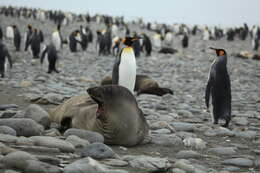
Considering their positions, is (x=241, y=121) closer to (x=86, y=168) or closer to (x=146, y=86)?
(x=146, y=86)

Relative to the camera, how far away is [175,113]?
6609mm

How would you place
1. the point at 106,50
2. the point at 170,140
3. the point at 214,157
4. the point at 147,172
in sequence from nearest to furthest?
1. the point at 147,172
2. the point at 214,157
3. the point at 170,140
4. the point at 106,50

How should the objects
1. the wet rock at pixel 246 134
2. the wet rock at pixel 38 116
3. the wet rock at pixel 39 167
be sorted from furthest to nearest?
the wet rock at pixel 246 134, the wet rock at pixel 38 116, the wet rock at pixel 39 167

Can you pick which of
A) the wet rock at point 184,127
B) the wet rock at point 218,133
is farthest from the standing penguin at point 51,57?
the wet rock at point 218,133

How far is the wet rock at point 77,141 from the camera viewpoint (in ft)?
11.6

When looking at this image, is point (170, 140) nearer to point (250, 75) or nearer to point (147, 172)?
point (147, 172)

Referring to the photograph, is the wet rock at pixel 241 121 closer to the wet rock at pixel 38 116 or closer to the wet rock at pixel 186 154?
the wet rock at pixel 186 154

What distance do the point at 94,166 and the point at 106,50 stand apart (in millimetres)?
22048

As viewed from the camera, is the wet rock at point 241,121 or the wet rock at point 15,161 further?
the wet rock at point 241,121

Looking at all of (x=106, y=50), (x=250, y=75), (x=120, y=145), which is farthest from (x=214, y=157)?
(x=106, y=50)

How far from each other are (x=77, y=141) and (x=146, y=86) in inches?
242

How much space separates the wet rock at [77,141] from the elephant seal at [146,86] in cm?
565

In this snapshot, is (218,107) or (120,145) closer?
(120,145)

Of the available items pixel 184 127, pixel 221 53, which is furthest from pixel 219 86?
pixel 184 127
